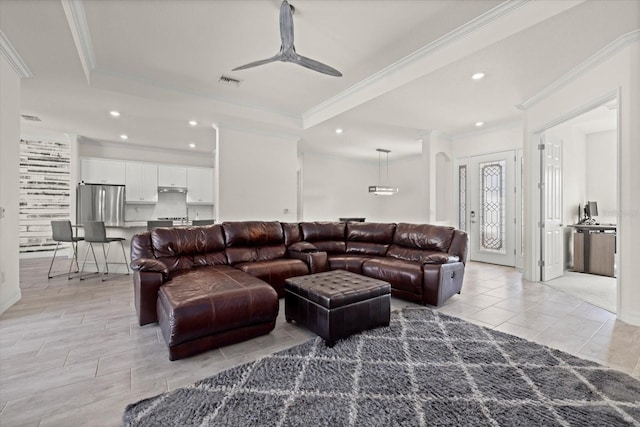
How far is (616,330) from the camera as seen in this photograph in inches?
106

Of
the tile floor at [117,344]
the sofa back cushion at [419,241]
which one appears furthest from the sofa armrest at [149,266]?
the sofa back cushion at [419,241]

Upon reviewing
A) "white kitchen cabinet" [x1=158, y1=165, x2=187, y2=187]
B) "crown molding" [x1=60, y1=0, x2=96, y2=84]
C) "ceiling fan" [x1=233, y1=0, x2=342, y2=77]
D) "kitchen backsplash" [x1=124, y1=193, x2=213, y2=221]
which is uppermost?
"crown molding" [x1=60, y1=0, x2=96, y2=84]

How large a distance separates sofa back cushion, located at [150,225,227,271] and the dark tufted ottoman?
136cm

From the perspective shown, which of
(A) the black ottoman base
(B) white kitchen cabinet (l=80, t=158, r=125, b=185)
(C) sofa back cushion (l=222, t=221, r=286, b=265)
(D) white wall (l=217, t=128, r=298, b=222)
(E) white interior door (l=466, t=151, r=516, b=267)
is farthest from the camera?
(B) white kitchen cabinet (l=80, t=158, r=125, b=185)

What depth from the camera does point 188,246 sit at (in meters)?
3.55

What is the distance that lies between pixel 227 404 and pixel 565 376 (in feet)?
7.13

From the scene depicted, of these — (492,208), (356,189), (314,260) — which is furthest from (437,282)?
(356,189)

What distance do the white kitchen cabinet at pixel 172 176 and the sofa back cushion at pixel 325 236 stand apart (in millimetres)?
4643

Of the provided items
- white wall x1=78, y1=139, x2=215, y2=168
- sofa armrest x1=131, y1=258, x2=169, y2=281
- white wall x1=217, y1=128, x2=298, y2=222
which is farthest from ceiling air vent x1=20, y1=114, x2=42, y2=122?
sofa armrest x1=131, y1=258, x2=169, y2=281

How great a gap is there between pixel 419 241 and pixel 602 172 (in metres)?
4.29

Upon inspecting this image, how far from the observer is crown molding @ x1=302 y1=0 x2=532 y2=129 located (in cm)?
263

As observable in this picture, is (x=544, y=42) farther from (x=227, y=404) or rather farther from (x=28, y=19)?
(x=28, y=19)

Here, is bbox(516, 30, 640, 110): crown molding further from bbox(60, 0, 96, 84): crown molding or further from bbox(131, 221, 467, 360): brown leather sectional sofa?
bbox(60, 0, 96, 84): crown molding

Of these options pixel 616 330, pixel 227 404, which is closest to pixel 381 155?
pixel 616 330
